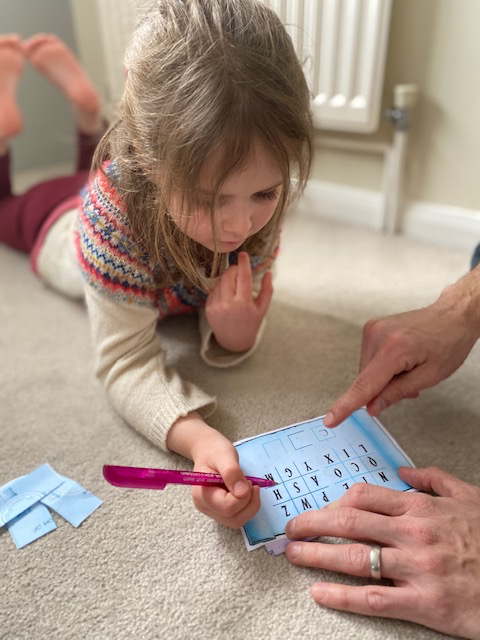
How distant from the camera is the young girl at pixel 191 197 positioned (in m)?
0.56

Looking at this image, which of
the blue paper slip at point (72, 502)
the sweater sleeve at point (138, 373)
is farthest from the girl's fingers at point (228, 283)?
the blue paper slip at point (72, 502)

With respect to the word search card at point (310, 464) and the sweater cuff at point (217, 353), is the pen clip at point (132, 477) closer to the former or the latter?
the word search card at point (310, 464)

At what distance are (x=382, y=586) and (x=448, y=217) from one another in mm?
944

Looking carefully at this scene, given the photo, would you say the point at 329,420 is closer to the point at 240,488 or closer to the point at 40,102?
the point at 240,488

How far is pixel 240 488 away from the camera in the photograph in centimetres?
54

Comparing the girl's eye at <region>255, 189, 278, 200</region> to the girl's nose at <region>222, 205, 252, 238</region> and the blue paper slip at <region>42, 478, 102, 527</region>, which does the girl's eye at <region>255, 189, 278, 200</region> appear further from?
the blue paper slip at <region>42, 478, 102, 527</region>

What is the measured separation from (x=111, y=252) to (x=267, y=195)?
23 centimetres

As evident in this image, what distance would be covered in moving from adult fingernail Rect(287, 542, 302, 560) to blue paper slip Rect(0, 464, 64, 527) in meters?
0.29

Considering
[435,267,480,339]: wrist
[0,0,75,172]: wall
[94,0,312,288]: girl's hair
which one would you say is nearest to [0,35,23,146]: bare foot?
[0,0,75,172]: wall

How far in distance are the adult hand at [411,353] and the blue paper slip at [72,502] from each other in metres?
0.30

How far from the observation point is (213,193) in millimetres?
582

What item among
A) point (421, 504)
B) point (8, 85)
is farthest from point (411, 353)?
point (8, 85)

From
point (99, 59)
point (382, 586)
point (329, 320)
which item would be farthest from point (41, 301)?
point (99, 59)

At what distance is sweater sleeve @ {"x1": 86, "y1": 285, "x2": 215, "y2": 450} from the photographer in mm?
681
